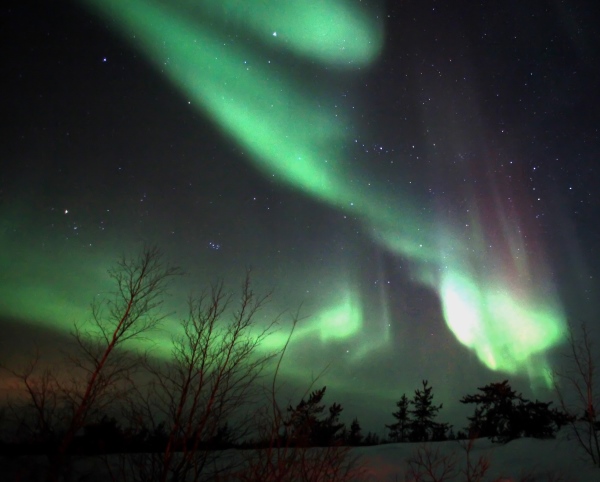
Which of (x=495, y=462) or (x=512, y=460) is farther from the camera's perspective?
(x=495, y=462)

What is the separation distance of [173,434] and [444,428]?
110ft

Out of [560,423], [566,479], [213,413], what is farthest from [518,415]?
[213,413]

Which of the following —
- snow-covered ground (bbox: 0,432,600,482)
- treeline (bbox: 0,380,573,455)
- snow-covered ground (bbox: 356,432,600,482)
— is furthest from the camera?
snow-covered ground (bbox: 356,432,600,482)

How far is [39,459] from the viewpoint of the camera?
13.2m

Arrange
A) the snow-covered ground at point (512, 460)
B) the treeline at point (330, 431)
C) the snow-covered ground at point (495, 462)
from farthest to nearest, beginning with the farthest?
1. the snow-covered ground at point (512, 460)
2. the snow-covered ground at point (495, 462)
3. the treeline at point (330, 431)

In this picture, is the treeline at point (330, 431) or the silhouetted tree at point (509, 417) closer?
the treeline at point (330, 431)

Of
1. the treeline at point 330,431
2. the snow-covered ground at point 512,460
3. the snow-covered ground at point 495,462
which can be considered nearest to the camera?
the treeline at point 330,431

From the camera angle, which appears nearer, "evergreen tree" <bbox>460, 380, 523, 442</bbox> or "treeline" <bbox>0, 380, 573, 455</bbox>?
"treeline" <bbox>0, 380, 573, 455</bbox>

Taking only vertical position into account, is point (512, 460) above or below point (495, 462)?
above

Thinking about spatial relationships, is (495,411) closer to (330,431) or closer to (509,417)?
(509,417)

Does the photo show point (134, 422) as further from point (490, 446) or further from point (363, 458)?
point (490, 446)

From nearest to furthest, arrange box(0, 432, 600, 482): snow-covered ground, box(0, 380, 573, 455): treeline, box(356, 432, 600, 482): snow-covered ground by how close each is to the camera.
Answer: box(0, 380, 573, 455): treeline → box(0, 432, 600, 482): snow-covered ground → box(356, 432, 600, 482): snow-covered ground

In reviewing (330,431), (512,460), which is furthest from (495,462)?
(330,431)

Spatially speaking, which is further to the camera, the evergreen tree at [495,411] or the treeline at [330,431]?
the evergreen tree at [495,411]
